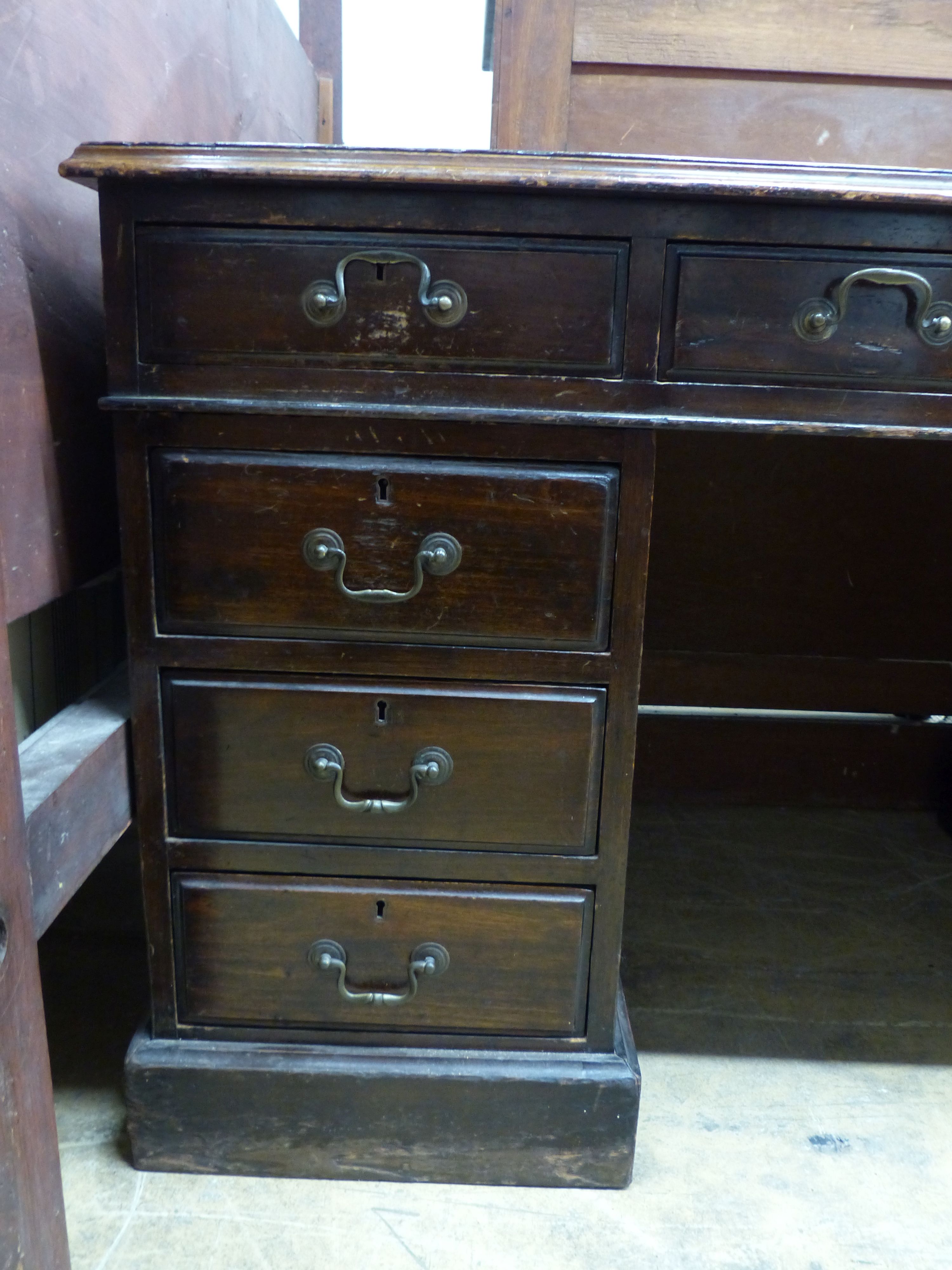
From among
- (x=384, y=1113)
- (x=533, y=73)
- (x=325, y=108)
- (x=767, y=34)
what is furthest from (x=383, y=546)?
(x=325, y=108)

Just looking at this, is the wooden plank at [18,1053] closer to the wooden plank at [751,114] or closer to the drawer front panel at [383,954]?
the drawer front panel at [383,954]

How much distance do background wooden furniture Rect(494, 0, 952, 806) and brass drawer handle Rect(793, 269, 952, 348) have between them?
0.64 metres

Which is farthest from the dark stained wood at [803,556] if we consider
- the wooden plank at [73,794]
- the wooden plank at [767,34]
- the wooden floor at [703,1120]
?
the wooden plank at [73,794]

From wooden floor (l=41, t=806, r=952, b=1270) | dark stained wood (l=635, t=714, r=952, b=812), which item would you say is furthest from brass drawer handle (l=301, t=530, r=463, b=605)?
dark stained wood (l=635, t=714, r=952, b=812)

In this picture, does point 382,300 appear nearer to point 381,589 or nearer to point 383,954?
point 381,589

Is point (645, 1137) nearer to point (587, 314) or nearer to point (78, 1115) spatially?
point (78, 1115)

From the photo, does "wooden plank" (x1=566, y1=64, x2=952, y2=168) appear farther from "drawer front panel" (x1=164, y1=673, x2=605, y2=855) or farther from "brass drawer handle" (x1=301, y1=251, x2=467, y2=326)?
"drawer front panel" (x1=164, y1=673, x2=605, y2=855)

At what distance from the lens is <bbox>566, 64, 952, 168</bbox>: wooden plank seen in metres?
1.26

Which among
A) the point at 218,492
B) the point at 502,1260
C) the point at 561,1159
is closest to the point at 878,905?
the point at 561,1159

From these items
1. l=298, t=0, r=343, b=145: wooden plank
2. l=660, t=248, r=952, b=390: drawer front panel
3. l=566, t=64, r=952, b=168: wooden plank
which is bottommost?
l=660, t=248, r=952, b=390: drawer front panel

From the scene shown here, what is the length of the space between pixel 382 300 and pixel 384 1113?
2.42ft

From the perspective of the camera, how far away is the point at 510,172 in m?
0.72

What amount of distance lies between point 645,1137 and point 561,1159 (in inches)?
4.5

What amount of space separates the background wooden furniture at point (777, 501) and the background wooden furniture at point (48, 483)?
0.57 meters
